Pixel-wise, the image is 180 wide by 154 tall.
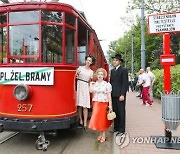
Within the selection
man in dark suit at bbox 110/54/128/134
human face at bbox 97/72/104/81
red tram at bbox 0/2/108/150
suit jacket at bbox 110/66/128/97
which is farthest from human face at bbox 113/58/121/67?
red tram at bbox 0/2/108/150

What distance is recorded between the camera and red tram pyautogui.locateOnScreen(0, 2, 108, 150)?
19.1 feet

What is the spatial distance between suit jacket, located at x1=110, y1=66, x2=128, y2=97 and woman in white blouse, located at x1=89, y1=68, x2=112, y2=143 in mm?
512

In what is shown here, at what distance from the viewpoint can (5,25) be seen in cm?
610

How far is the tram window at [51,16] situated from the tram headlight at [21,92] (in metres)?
1.49

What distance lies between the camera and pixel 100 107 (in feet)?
20.8

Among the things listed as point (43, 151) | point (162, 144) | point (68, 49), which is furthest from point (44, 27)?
point (162, 144)

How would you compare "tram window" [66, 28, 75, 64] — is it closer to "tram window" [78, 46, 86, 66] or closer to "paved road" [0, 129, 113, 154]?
"tram window" [78, 46, 86, 66]

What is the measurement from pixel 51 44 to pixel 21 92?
1.20 m

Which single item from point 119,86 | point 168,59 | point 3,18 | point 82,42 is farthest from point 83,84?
point 3,18

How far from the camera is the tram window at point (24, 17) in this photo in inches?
234

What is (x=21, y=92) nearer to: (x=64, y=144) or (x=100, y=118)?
(x=64, y=144)

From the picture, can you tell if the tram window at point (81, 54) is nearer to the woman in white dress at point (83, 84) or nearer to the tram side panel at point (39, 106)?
the woman in white dress at point (83, 84)

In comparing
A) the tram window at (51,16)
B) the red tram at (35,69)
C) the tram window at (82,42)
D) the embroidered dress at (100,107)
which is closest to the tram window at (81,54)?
the tram window at (82,42)

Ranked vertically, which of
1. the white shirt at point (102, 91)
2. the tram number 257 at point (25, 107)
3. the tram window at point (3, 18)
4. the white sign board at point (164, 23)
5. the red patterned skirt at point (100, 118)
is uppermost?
the tram window at point (3, 18)
